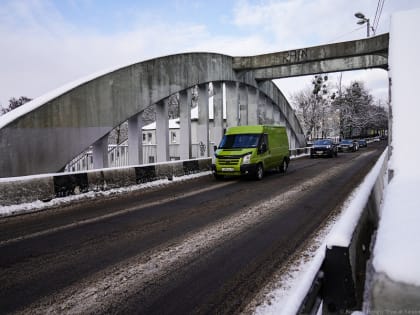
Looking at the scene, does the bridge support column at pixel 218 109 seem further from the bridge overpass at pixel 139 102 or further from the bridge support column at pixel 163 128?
the bridge support column at pixel 163 128

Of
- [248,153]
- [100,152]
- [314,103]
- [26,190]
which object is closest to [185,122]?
[100,152]

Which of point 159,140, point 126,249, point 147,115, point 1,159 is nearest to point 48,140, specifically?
point 1,159

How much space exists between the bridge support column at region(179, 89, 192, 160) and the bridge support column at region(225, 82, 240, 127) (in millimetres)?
5755

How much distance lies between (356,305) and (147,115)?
202 feet

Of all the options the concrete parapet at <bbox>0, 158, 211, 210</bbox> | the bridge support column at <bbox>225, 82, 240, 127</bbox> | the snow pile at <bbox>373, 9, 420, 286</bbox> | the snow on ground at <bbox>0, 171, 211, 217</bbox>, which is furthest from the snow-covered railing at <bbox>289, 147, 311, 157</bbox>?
the snow on ground at <bbox>0, 171, 211, 217</bbox>

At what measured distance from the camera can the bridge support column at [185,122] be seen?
18.5m

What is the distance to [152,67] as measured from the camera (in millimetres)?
15852

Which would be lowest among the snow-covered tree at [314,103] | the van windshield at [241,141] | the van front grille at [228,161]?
the van front grille at [228,161]

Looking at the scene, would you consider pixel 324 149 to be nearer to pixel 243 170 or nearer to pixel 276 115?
pixel 276 115

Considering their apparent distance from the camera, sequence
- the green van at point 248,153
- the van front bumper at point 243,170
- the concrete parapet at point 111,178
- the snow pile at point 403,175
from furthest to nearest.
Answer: the green van at point 248,153
the van front bumper at point 243,170
the concrete parapet at point 111,178
the snow pile at point 403,175

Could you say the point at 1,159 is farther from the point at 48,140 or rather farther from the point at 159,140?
the point at 159,140

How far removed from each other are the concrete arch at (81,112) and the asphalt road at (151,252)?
11.6 ft

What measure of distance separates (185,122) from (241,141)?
564 cm

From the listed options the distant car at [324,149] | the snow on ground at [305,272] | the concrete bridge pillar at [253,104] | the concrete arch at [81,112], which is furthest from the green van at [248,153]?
the distant car at [324,149]
